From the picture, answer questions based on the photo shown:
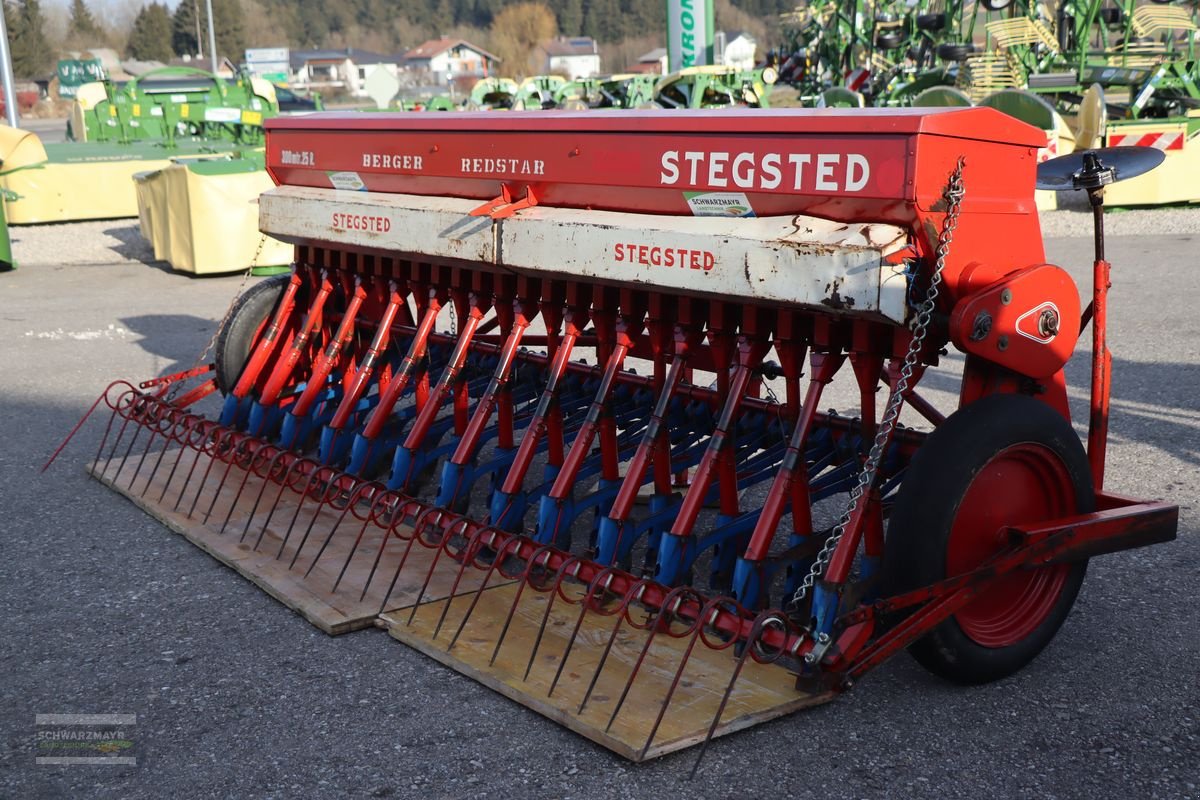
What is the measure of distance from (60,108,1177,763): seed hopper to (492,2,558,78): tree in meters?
83.5

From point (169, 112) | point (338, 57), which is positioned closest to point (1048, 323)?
point (169, 112)

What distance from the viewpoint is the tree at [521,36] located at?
88.3 metres

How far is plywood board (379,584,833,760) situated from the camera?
297 cm

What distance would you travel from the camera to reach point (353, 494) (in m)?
4.07

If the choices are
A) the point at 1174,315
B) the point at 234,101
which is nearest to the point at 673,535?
the point at 1174,315

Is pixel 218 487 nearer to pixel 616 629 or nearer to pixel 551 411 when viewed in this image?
pixel 551 411

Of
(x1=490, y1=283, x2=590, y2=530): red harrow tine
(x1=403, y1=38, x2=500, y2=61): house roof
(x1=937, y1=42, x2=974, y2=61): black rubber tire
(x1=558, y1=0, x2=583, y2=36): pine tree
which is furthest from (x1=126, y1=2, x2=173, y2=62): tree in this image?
(x1=490, y1=283, x2=590, y2=530): red harrow tine

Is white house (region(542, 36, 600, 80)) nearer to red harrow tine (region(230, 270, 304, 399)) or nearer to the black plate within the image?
red harrow tine (region(230, 270, 304, 399))

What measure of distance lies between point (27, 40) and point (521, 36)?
35876mm

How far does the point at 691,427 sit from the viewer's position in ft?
14.8

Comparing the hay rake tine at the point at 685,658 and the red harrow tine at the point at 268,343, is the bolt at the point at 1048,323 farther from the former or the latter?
the red harrow tine at the point at 268,343

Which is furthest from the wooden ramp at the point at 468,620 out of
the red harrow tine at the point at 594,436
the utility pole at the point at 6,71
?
the utility pole at the point at 6,71

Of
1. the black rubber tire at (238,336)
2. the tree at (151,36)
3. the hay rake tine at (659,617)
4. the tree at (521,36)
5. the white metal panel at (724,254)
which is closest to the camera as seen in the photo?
the hay rake tine at (659,617)

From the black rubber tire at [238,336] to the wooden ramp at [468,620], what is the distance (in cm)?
55
